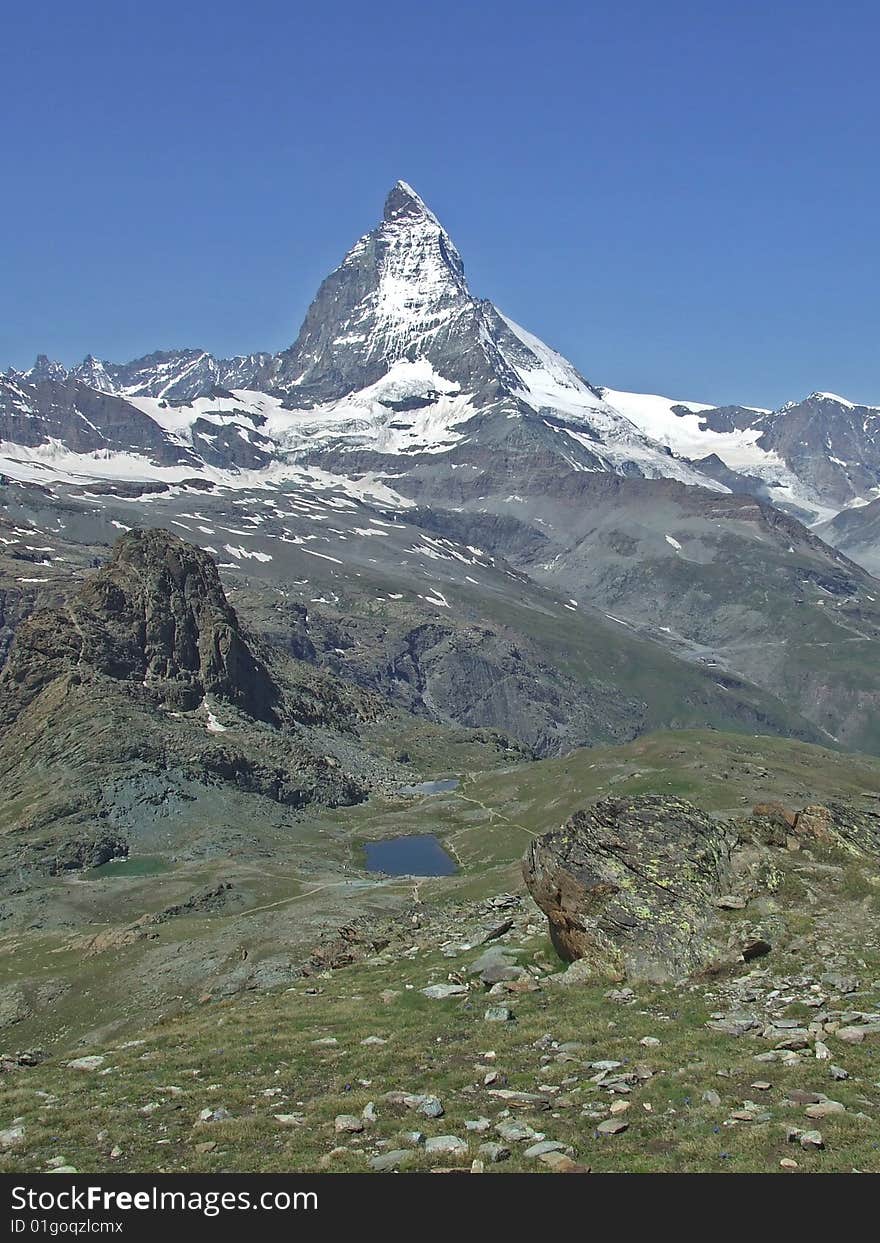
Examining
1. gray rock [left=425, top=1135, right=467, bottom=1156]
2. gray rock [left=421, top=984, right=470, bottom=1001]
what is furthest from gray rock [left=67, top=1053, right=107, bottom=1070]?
gray rock [left=425, top=1135, right=467, bottom=1156]

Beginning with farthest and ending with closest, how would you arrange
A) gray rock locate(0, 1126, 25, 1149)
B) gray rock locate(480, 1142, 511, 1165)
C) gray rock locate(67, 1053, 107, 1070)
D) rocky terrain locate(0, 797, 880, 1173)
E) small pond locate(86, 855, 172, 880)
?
1. small pond locate(86, 855, 172, 880)
2. gray rock locate(67, 1053, 107, 1070)
3. gray rock locate(0, 1126, 25, 1149)
4. rocky terrain locate(0, 797, 880, 1173)
5. gray rock locate(480, 1142, 511, 1165)

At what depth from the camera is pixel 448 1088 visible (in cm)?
3259

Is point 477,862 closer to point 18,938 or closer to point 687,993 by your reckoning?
point 18,938

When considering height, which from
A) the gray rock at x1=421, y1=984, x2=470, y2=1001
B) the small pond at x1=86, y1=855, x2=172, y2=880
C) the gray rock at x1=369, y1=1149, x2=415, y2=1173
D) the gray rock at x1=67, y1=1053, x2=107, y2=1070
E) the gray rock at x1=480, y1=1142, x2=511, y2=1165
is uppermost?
the gray rock at x1=480, y1=1142, x2=511, y2=1165

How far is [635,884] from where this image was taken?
4803cm

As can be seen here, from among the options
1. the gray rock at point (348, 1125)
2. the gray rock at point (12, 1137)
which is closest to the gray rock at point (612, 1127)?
the gray rock at point (348, 1125)

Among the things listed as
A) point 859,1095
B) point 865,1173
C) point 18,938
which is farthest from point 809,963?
point 18,938

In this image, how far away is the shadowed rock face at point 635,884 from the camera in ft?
147

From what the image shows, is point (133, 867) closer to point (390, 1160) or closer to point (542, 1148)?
point (390, 1160)

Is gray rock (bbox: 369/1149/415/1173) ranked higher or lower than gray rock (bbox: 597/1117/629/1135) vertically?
lower

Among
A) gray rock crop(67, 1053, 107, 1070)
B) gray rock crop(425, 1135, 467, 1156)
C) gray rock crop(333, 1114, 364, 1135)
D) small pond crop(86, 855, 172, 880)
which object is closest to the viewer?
gray rock crop(425, 1135, 467, 1156)

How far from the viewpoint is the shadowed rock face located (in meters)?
44.8

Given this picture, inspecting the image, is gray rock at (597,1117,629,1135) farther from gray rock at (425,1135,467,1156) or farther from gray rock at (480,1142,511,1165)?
gray rock at (425,1135,467,1156)

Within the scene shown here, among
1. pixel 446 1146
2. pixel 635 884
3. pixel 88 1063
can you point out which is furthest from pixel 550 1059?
pixel 88 1063
